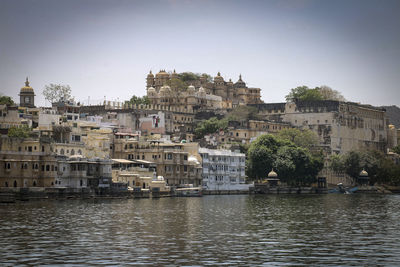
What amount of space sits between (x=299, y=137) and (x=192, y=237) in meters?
102

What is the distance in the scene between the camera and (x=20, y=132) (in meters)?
98.6

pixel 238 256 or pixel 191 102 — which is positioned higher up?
pixel 191 102

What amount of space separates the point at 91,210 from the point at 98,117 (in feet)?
208

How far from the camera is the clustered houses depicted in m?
89.2

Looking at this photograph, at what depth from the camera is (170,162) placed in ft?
358

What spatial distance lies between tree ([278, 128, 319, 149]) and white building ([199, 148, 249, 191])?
2298 cm

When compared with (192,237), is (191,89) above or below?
above

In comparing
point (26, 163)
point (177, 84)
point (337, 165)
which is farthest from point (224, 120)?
point (26, 163)

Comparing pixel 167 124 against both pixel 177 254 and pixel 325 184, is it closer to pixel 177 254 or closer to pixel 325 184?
pixel 325 184

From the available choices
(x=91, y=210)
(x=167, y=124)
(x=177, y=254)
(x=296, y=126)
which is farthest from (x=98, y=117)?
(x=177, y=254)

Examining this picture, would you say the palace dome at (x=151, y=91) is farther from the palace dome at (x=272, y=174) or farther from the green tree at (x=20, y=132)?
the green tree at (x=20, y=132)

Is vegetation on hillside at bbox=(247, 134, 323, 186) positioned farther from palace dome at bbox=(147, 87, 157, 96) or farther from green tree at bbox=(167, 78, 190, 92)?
green tree at bbox=(167, 78, 190, 92)

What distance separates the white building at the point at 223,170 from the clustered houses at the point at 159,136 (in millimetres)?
143

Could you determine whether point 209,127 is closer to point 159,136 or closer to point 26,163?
point 159,136
